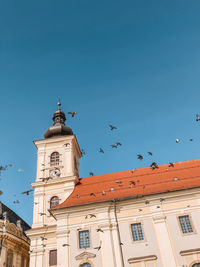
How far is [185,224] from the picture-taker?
22375mm

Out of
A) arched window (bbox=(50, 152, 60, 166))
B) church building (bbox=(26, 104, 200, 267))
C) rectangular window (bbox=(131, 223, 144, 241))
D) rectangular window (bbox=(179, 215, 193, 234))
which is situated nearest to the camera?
church building (bbox=(26, 104, 200, 267))

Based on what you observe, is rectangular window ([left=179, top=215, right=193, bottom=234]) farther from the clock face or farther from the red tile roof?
the clock face

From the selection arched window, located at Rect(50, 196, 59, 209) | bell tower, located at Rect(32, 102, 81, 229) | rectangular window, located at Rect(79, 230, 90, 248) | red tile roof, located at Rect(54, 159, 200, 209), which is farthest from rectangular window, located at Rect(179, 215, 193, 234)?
arched window, located at Rect(50, 196, 59, 209)

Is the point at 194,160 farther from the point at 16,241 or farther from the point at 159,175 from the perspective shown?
the point at 16,241

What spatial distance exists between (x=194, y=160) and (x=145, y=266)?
42.5 ft

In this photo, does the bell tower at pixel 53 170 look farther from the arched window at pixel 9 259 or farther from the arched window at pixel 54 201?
the arched window at pixel 9 259

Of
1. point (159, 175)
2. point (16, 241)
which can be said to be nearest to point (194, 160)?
point (159, 175)

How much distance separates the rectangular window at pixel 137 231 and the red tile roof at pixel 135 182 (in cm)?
253

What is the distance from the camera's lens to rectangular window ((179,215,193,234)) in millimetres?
22047

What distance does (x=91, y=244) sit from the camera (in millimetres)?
22562

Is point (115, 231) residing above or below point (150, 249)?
above

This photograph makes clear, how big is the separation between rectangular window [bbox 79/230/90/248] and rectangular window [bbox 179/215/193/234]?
309 inches

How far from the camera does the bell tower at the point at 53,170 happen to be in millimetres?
28078

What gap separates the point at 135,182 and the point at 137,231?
18.7 feet
